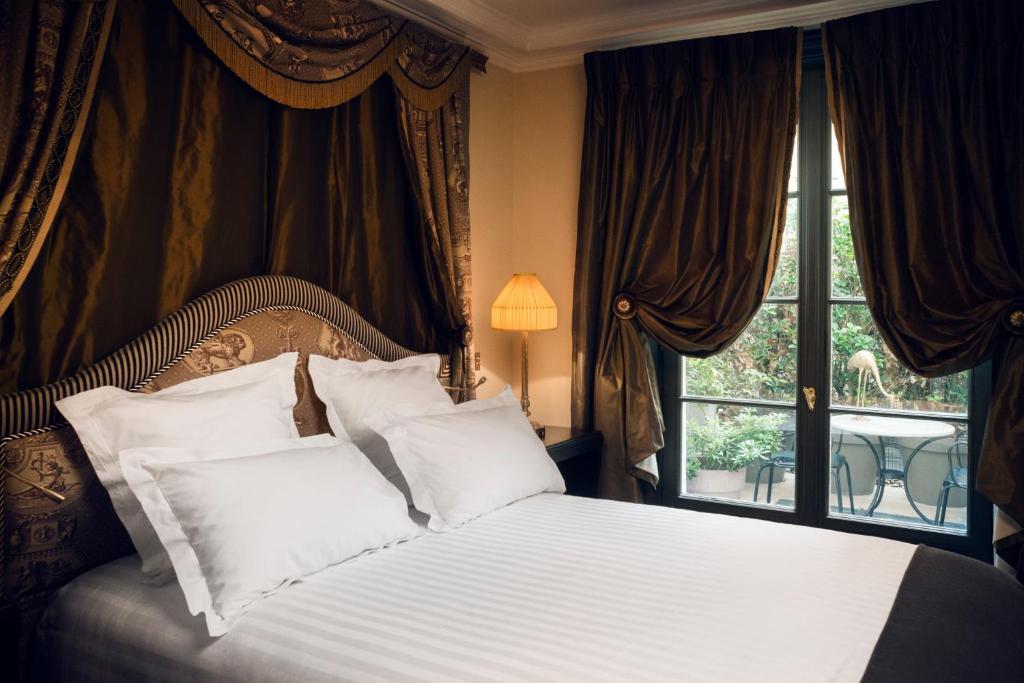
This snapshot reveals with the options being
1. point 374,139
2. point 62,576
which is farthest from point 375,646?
point 374,139

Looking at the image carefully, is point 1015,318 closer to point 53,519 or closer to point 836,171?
point 836,171

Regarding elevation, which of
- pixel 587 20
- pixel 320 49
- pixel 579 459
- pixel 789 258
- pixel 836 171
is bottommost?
pixel 579 459

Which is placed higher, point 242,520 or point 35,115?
point 35,115

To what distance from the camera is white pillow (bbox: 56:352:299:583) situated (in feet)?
6.73

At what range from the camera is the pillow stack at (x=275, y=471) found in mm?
1906

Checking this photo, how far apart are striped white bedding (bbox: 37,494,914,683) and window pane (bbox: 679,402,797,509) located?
1302 mm

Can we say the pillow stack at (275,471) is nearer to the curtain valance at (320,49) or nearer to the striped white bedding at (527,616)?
the striped white bedding at (527,616)

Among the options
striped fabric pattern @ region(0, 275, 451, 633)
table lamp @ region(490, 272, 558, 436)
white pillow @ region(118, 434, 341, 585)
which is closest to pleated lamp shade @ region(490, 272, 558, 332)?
table lamp @ region(490, 272, 558, 436)

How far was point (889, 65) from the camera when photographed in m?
3.23

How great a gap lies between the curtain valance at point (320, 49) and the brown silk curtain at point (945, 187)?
166cm

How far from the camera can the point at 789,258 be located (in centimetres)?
361

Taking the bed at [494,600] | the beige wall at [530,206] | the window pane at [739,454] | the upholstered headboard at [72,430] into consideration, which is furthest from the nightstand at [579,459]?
the upholstered headboard at [72,430]

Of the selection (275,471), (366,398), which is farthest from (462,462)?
(275,471)

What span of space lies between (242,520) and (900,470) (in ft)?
9.01
